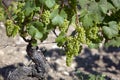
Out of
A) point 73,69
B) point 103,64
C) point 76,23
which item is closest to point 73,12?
point 76,23

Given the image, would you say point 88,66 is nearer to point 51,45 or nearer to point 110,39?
point 51,45

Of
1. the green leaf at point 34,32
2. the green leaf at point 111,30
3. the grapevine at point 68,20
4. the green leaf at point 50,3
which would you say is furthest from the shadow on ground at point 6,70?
the green leaf at point 50,3

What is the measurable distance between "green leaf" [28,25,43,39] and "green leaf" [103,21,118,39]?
485mm

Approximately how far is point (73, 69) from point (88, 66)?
1.12 ft

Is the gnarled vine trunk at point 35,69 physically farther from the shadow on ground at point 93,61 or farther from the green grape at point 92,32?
the shadow on ground at point 93,61

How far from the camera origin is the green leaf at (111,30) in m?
→ 2.51

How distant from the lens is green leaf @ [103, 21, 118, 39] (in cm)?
251

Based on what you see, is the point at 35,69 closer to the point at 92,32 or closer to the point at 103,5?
the point at 92,32

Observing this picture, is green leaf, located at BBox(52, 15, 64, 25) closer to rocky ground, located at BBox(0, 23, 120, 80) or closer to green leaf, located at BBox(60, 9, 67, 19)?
green leaf, located at BBox(60, 9, 67, 19)

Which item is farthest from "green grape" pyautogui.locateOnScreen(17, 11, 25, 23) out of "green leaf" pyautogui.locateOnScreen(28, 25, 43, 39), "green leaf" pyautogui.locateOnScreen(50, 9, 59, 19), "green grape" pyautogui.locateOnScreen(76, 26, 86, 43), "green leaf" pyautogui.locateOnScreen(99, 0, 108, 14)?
"green leaf" pyautogui.locateOnScreen(99, 0, 108, 14)

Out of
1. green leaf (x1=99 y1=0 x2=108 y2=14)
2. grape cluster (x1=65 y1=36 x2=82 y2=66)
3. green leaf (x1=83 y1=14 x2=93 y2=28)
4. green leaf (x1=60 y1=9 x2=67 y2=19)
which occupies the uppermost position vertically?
green leaf (x1=99 y1=0 x2=108 y2=14)

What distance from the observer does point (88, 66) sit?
5645mm

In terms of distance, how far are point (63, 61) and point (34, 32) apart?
3163 mm

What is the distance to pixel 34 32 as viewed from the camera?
247cm
